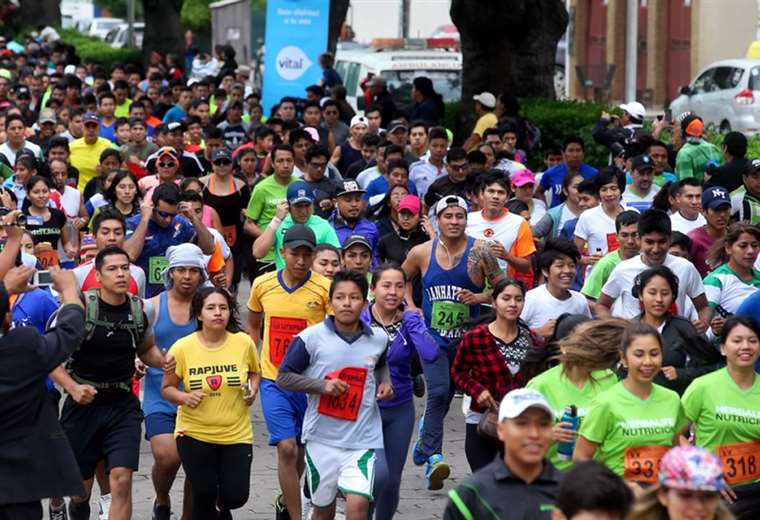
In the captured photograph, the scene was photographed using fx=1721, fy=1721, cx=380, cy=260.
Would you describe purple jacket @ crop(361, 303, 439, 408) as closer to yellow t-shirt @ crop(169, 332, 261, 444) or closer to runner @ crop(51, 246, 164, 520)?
yellow t-shirt @ crop(169, 332, 261, 444)

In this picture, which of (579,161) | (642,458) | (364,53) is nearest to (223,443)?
(642,458)

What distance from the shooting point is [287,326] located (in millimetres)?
9742

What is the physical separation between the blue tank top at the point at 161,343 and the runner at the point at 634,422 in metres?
2.93

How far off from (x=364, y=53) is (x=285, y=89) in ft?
7.86

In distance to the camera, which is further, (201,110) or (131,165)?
(201,110)

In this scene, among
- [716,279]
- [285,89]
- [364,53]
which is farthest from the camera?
[364,53]

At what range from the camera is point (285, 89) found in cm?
2555

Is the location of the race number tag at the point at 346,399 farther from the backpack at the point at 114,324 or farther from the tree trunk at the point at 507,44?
the tree trunk at the point at 507,44

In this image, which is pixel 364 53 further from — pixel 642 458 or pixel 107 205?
pixel 642 458

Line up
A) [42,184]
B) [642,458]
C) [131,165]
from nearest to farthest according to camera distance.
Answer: [642,458]
[42,184]
[131,165]

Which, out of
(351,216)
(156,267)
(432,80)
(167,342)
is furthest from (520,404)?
(432,80)

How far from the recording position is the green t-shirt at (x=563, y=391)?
7602 mm

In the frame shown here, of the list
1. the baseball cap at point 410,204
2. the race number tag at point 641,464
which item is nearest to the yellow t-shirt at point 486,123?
the baseball cap at point 410,204

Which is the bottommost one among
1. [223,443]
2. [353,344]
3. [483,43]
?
[223,443]
